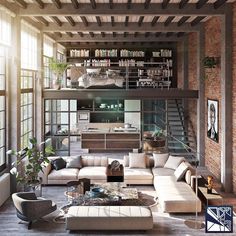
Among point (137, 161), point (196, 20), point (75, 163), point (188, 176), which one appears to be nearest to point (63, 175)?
point (75, 163)

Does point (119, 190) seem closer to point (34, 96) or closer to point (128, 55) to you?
point (34, 96)

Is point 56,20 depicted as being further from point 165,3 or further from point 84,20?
point 165,3

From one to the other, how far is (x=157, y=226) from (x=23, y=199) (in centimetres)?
283

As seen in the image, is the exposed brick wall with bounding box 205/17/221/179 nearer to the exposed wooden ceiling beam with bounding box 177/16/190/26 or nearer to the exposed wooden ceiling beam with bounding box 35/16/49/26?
the exposed wooden ceiling beam with bounding box 177/16/190/26

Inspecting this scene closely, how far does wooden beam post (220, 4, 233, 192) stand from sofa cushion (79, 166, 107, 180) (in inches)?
132

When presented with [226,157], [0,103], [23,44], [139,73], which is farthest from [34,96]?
[226,157]

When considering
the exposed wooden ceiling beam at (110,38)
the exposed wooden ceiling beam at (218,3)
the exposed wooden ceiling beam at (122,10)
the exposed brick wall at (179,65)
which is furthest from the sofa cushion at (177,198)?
the exposed brick wall at (179,65)

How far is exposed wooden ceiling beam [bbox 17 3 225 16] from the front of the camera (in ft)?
36.0

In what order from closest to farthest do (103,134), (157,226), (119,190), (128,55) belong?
1. (157,226)
2. (119,190)
3. (103,134)
4. (128,55)

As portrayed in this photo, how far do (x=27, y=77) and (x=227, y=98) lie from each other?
6.36 metres

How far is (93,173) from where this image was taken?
472 inches

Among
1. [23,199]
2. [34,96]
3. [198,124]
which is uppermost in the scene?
[34,96]

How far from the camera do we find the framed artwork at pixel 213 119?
12.9 meters

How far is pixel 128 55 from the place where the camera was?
758 inches
